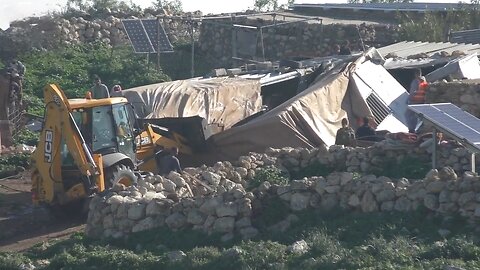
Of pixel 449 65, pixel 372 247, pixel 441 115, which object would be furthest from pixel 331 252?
pixel 449 65

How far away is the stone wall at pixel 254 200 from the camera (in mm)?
15883

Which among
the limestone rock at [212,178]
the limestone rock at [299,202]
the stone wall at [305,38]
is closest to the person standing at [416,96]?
the limestone rock at [212,178]

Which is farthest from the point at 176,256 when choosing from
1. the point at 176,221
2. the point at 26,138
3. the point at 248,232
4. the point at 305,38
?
the point at 305,38

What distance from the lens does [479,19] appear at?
40688 mm

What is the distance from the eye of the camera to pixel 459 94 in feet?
78.9

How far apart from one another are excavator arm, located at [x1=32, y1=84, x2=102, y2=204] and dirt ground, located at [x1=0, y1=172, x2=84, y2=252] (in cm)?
48

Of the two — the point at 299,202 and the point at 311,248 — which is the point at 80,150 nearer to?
the point at 299,202

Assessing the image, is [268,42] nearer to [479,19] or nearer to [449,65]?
[479,19]

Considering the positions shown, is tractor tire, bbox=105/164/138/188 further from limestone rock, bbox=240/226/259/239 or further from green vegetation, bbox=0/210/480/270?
limestone rock, bbox=240/226/259/239

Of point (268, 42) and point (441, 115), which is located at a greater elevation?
point (441, 115)

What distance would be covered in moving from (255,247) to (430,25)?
2577 cm

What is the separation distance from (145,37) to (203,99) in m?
10.5

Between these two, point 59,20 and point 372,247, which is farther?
point 59,20

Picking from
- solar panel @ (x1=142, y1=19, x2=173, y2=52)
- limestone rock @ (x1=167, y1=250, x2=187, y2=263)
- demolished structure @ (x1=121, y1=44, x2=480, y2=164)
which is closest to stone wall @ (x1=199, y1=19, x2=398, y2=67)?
solar panel @ (x1=142, y1=19, x2=173, y2=52)
